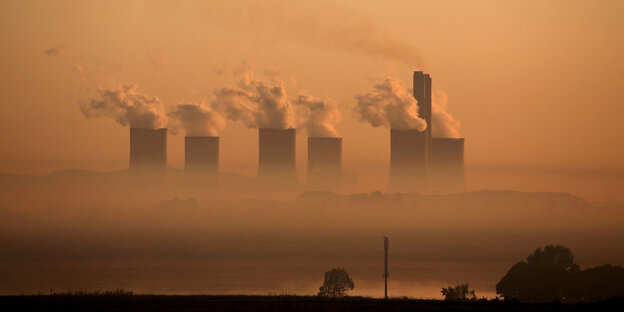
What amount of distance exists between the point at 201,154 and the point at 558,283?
12423 centimetres

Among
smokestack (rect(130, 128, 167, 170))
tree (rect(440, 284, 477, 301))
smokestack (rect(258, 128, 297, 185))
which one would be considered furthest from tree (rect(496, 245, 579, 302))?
smokestack (rect(130, 128, 167, 170))

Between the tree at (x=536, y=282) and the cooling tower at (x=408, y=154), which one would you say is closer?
the tree at (x=536, y=282)

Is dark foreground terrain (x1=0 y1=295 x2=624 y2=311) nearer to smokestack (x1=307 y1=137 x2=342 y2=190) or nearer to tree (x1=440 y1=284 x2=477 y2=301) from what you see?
tree (x1=440 y1=284 x2=477 y2=301)

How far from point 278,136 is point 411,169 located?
3102cm

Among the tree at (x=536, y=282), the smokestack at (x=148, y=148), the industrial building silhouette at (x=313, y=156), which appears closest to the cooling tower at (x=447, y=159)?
the industrial building silhouette at (x=313, y=156)

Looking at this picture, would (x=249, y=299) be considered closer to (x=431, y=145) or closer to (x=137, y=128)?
(x=137, y=128)

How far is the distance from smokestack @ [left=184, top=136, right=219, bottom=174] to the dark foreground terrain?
13654cm

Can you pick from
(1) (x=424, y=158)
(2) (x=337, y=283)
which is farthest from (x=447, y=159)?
(2) (x=337, y=283)

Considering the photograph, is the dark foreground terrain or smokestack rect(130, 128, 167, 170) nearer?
the dark foreground terrain

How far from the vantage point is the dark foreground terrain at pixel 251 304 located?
146 feet

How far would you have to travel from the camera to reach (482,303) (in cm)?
4722

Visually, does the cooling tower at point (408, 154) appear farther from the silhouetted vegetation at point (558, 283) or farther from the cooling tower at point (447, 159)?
the silhouetted vegetation at point (558, 283)

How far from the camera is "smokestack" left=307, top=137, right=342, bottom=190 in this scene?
188250mm

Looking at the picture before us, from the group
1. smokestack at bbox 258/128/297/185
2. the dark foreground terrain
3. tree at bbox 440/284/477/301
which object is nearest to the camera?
the dark foreground terrain
